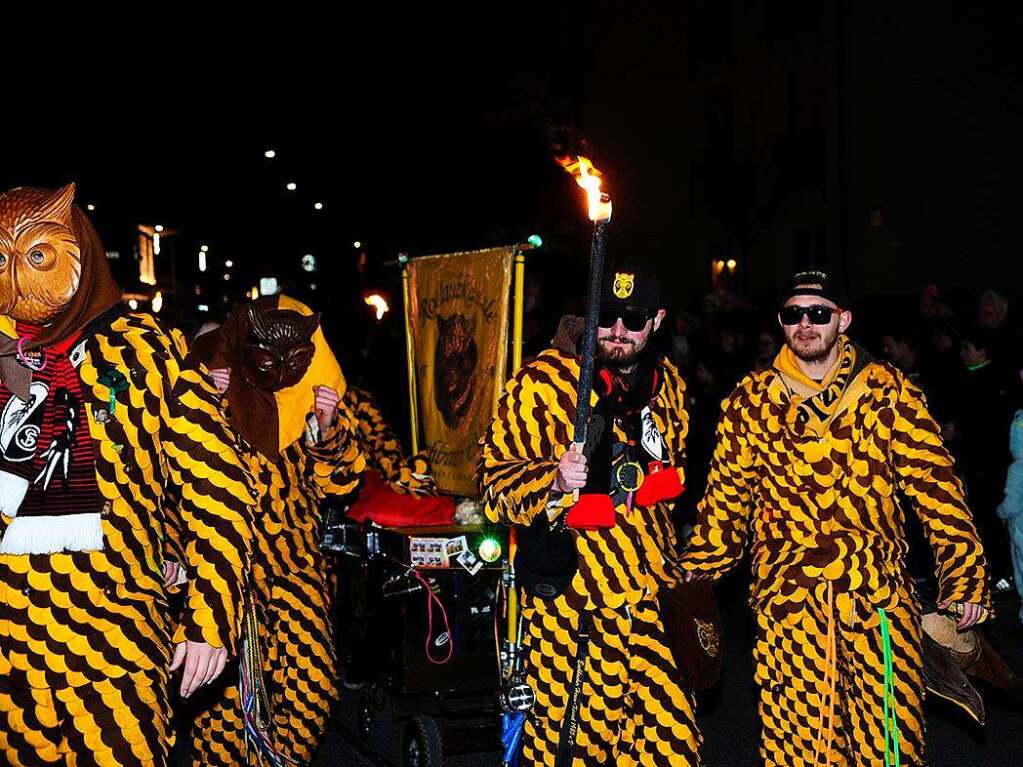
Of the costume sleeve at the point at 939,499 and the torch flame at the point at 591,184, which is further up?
the torch flame at the point at 591,184

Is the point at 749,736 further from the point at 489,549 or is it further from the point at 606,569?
the point at 606,569

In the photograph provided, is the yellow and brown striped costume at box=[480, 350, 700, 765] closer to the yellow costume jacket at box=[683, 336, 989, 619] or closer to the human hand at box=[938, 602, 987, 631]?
the yellow costume jacket at box=[683, 336, 989, 619]

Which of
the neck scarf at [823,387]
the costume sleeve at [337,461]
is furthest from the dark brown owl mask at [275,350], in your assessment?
the neck scarf at [823,387]

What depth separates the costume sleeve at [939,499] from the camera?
551 cm

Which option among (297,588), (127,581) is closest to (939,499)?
(297,588)

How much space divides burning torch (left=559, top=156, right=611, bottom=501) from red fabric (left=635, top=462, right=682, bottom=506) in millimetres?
722

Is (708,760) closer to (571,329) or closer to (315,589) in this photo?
(315,589)

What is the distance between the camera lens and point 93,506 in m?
3.82

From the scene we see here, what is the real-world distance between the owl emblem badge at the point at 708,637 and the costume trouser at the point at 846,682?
17.4 inches

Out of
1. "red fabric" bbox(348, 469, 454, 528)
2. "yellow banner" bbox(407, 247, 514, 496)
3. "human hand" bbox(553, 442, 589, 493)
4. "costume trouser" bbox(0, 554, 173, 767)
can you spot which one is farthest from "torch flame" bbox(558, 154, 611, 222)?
"red fabric" bbox(348, 469, 454, 528)

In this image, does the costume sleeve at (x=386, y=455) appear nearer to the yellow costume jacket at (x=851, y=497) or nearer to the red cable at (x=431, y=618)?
the red cable at (x=431, y=618)

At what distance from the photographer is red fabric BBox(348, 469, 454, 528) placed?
6.90 metres

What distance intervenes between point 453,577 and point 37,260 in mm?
3475

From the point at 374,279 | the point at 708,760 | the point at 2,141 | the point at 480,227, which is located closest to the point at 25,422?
the point at 708,760
